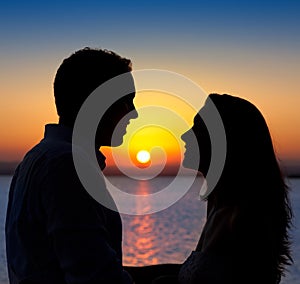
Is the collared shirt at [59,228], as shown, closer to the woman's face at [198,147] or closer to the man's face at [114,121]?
the man's face at [114,121]

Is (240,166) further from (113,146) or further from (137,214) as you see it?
(137,214)

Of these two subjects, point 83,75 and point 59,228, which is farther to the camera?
point 83,75

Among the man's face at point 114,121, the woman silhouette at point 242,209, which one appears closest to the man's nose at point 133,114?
the man's face at point 114,121

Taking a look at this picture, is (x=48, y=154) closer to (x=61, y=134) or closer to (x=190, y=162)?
(x=61, y=134)

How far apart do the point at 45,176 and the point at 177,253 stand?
88.5 feet

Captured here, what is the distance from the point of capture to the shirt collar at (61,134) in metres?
2.20

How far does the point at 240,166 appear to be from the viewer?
3.34 m

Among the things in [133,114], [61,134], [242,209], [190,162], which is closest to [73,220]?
[61,134]

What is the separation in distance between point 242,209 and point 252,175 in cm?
22

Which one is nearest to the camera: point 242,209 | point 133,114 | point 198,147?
Answer: point 133,114

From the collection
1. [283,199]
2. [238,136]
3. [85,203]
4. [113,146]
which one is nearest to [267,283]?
[283,199]

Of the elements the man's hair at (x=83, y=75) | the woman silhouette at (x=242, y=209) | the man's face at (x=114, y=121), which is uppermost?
the man's hair at (x=83, y=75)

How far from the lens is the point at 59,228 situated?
1979mm

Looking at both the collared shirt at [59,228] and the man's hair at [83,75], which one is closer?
the collared shirt at [59,228]
